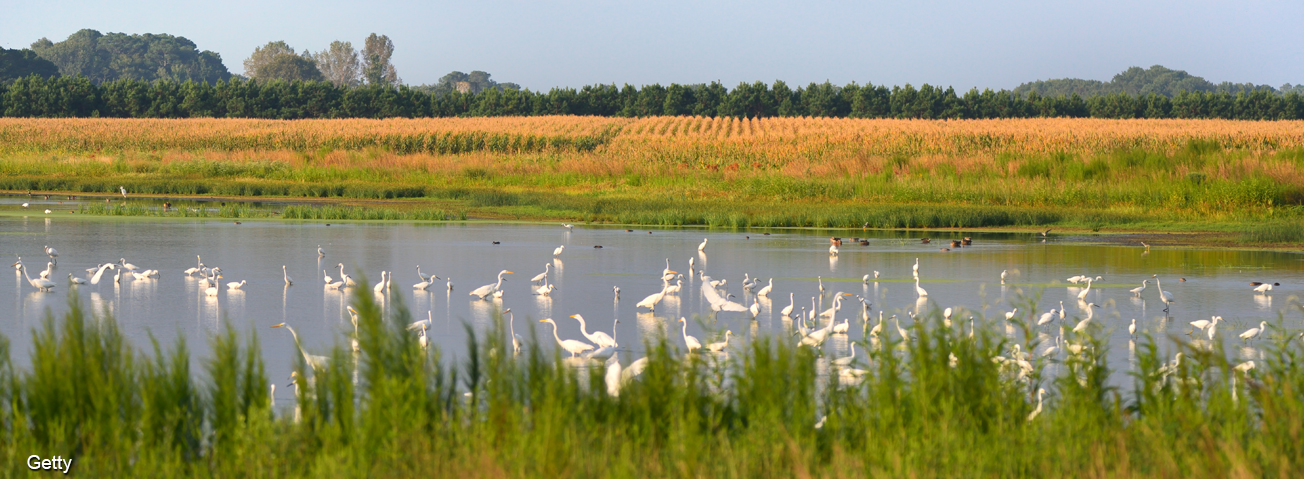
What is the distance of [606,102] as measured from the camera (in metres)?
92.2

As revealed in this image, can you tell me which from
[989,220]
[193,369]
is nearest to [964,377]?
[193,369]

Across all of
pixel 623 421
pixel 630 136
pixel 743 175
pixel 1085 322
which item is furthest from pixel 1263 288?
pixel 630 136

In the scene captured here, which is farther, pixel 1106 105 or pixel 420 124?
pixel 1106 105

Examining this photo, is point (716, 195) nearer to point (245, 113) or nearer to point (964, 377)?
point (964, 377)

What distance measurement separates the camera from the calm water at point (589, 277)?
10.3m

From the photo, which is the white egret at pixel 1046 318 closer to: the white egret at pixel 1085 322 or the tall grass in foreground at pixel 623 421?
the white egret at pixel 1085 322

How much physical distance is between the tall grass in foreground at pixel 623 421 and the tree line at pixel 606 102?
269 feet

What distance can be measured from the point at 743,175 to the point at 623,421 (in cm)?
2983

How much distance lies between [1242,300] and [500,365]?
940 cm

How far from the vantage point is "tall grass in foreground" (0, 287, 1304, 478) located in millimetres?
5355

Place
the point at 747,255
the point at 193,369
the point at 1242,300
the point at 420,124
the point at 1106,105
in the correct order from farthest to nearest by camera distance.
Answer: the point at 1106,105 → the point at 420,124 → the point at 747,255 → the point at 1242,300 → the point at 193,369

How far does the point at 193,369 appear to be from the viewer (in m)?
8.14

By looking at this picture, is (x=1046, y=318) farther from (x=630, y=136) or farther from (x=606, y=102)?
(x=606, y=102)

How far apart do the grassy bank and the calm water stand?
484cm
